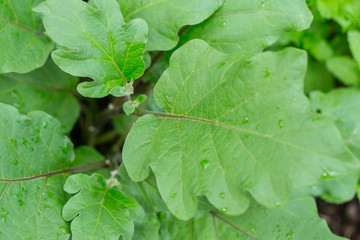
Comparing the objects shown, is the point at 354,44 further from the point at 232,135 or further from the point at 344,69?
the point at 232,135

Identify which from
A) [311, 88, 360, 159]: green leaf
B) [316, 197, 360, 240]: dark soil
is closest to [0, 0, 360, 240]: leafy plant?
[311, 88, 360, 159]: green leaf

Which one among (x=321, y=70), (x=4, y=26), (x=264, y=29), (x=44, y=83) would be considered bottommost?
(x=321, y=70)

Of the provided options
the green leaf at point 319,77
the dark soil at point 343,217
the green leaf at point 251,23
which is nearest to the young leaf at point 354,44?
the green leaf at point 319,77

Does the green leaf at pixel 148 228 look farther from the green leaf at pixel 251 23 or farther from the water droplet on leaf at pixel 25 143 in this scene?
the green leaf at pixel 251 23

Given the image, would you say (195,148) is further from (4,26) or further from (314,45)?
(314,45)

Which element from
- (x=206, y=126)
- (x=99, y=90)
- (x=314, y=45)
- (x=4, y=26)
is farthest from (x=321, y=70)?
(x=4, y=26)

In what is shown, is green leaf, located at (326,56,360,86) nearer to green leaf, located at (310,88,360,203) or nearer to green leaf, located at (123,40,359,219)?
green leaf, located at (310,88,360,203)

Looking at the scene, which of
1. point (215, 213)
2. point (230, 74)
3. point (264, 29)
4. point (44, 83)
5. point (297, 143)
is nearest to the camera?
point (297, 143)

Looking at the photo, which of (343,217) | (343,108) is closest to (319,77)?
(343,108)
